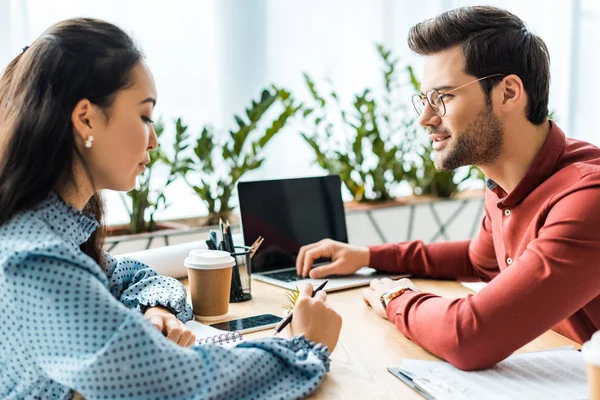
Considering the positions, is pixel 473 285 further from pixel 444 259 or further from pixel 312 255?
pixel 312 255

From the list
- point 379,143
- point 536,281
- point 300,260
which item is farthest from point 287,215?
point 379,143

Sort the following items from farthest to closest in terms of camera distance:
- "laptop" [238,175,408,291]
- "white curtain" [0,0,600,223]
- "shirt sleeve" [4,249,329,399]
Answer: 1. "white curtain" [0,0,600,223]
2. "laptop" [238,175,408,291]
3. "shirt sleeve" [4,249,329,399]

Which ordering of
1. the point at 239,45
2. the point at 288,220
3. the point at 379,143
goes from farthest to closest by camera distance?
the point at 379,143, the point at 239,45, the point at 288,220

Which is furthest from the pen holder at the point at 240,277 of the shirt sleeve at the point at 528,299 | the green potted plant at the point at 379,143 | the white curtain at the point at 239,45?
the green potted plant at the point at 379,143

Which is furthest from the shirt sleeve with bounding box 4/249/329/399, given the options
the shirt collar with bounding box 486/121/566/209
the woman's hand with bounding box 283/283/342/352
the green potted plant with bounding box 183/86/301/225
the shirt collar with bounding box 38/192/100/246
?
the green potted plant with bounding box 183/86/301/225

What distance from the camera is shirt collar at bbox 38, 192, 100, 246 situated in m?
0.91

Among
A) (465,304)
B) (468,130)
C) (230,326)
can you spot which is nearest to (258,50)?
(468,130)

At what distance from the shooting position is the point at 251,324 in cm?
127

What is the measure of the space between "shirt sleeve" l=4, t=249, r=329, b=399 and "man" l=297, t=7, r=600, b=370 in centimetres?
46

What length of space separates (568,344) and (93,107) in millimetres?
912

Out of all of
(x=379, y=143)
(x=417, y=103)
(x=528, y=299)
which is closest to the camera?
(x=528, y=299)

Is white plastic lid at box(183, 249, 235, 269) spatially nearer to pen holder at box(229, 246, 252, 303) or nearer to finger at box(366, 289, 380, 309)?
pen holder at box(229, 246, 252, 303)

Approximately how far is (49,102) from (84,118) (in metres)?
0.05

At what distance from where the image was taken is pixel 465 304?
109 cm
